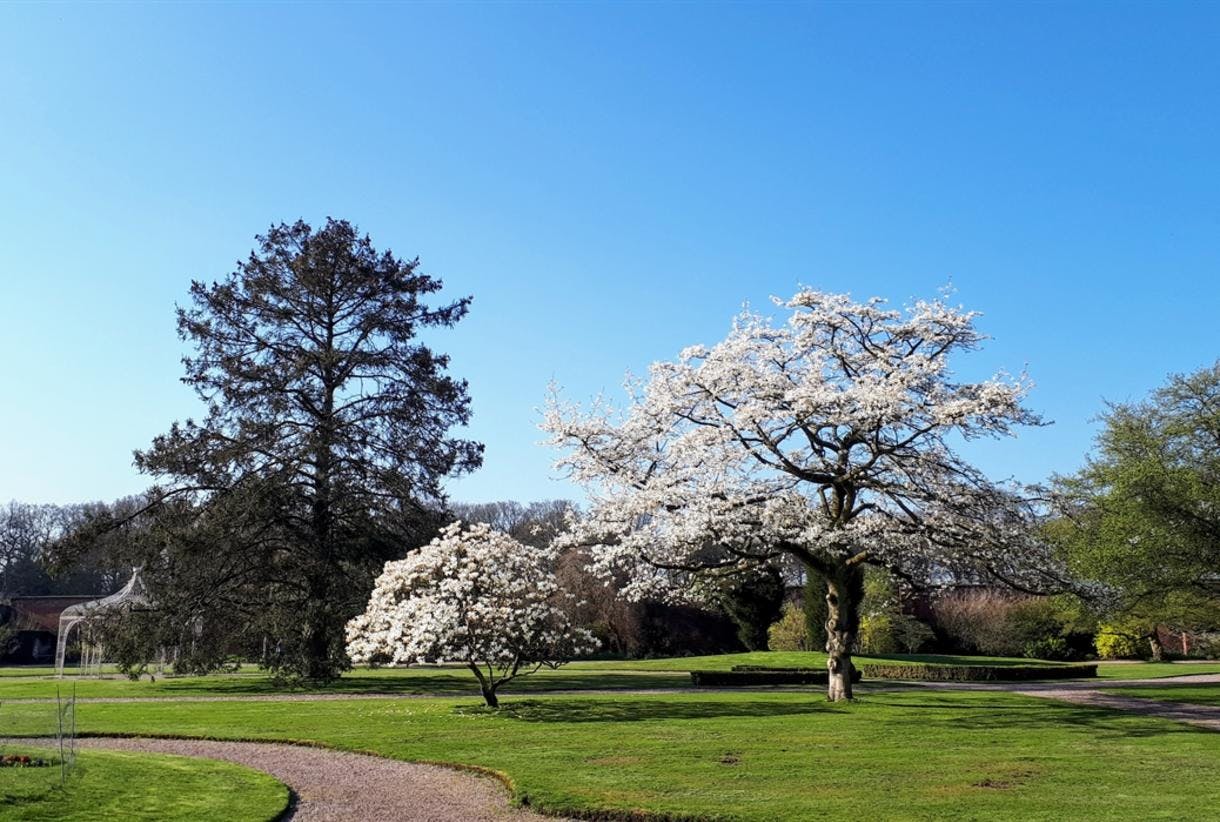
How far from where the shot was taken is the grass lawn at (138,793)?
10.2 metres

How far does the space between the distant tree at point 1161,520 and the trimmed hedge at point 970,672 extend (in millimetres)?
5573

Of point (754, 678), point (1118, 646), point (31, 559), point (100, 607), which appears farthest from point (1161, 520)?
point (31, 559)

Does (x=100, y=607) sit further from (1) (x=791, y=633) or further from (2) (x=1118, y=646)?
(2) (x=1118, y=646)

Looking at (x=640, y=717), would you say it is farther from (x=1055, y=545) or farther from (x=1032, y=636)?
(x=1032, y=636)

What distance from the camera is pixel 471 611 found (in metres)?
19.9

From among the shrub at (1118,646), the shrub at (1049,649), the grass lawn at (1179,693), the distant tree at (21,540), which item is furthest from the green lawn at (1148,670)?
the distant tree at (21,540)

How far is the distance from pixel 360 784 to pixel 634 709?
8.70 m

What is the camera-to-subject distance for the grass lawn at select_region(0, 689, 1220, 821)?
11008 millimetres

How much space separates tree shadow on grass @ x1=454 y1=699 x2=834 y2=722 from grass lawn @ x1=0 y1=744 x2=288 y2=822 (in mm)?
7103

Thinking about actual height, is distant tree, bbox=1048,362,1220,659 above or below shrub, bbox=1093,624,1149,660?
above

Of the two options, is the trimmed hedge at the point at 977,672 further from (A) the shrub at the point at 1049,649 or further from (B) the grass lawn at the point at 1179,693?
(A) the shrub at the point at 1049,649

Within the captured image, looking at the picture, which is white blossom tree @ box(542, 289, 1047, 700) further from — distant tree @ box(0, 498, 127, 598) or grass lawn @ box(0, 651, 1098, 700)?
distant tree @ box(0, 498, 127, 598)

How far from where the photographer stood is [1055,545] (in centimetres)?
2247

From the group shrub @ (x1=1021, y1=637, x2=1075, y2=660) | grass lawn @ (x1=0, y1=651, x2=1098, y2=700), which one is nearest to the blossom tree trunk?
grass lawn @ (x1=0, y1=651, x2=1098, y2=700)
